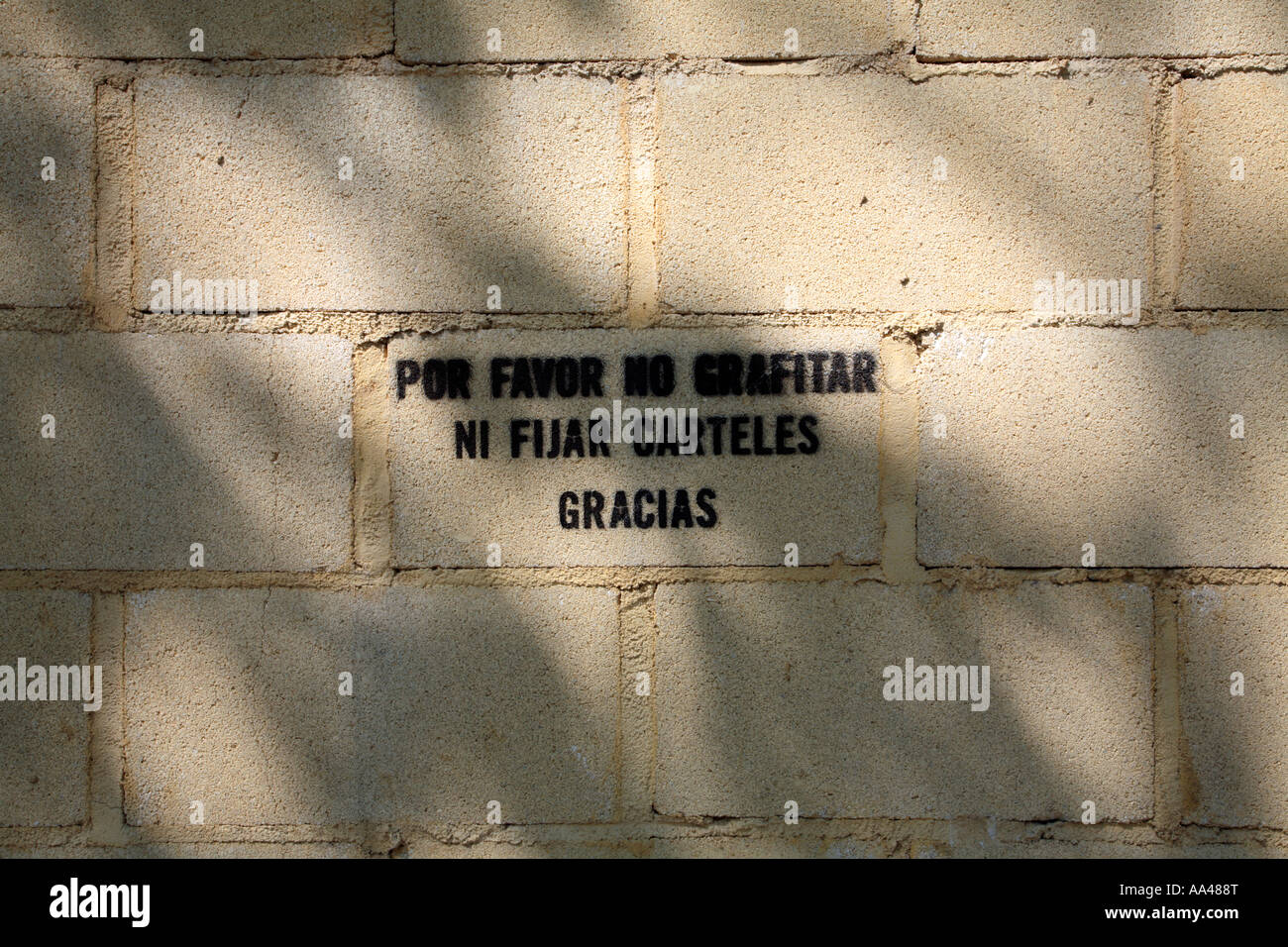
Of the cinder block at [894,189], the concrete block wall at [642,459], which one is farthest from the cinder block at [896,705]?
the cinder block at [894,189]

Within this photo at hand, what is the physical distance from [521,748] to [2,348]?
4.65 feet

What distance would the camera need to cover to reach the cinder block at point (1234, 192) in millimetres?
1713

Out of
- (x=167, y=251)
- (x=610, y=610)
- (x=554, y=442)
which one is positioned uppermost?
(x=167, y=251)

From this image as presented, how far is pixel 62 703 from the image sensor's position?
177 cm

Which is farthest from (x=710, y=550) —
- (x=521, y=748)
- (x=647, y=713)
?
(x=521, y=748)

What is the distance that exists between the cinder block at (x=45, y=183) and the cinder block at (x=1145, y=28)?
1.99 m

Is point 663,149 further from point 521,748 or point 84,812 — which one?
point 84,812

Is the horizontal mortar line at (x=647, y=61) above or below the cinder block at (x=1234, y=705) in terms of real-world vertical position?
above

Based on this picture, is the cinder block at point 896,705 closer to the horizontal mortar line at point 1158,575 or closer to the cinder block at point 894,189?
the horizontal mortar line at point 1158,575

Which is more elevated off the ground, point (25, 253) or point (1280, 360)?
point (25, 253)

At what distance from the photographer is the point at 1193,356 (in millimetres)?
1727

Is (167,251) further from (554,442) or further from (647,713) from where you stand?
(647,713)

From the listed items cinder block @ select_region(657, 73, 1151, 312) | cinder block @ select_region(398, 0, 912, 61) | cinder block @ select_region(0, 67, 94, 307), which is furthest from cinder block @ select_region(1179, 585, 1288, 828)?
cinder block @ select_region(0, 67, 94, 307)

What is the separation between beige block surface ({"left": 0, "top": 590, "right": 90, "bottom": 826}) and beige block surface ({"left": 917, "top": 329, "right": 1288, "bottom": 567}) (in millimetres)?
1849
